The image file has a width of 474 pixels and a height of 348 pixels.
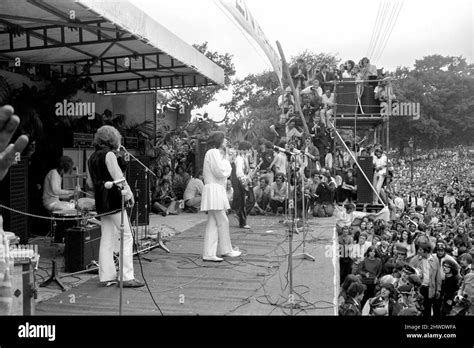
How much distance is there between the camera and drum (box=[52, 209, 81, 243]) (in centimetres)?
649

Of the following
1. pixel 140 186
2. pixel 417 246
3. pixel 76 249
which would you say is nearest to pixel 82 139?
pixel 140 186

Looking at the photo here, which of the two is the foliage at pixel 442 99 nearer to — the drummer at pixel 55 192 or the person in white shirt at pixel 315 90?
the person in white shirt at pixel 315 90

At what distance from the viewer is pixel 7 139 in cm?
248

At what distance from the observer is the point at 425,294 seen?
238 inches

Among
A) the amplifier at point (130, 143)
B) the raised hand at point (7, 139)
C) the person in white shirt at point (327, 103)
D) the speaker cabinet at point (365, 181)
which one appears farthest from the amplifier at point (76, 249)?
the speaker cabinet at point (365, 181)

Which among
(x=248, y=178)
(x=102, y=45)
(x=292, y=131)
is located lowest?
(x=248, y=178)

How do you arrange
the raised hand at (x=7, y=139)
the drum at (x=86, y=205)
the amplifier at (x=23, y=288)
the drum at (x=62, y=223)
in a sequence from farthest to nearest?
the drum at (x=86, y=205)
the drum at (x=62, y=223)
the amplifier at (x=23, y=288)
the raised hand at (x=7, y=139)

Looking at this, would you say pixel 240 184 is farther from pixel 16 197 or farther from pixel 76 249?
pixel 16 197

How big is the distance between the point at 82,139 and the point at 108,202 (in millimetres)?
3740
